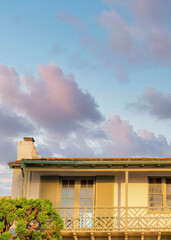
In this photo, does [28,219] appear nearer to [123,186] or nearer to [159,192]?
[123,186]

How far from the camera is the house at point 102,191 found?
18328mm

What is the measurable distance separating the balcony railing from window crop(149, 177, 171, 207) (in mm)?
260

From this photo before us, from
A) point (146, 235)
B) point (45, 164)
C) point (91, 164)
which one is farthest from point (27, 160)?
point (146, 235)

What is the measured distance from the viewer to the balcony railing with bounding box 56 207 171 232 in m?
18.2

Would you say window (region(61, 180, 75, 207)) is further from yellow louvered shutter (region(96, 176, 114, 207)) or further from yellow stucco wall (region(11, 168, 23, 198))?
yellow stucco wall (region(11, 168, 23, 198))

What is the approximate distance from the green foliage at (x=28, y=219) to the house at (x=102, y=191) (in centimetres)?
188

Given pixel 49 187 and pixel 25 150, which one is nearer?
pixel 49 187

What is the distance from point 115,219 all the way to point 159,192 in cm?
231

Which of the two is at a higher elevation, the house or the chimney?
the chimney

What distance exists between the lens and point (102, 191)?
19.7 meters

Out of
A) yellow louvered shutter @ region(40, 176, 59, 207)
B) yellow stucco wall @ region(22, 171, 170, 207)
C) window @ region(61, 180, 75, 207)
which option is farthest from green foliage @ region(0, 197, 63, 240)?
yellow stucco wall @ region(22, 171, 170, 207)

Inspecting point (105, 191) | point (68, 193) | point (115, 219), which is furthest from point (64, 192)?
point (115, 219)

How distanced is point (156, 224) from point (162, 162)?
8.30ft

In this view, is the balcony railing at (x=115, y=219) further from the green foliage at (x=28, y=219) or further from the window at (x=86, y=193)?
the green foliage at (x=28, y=219)
